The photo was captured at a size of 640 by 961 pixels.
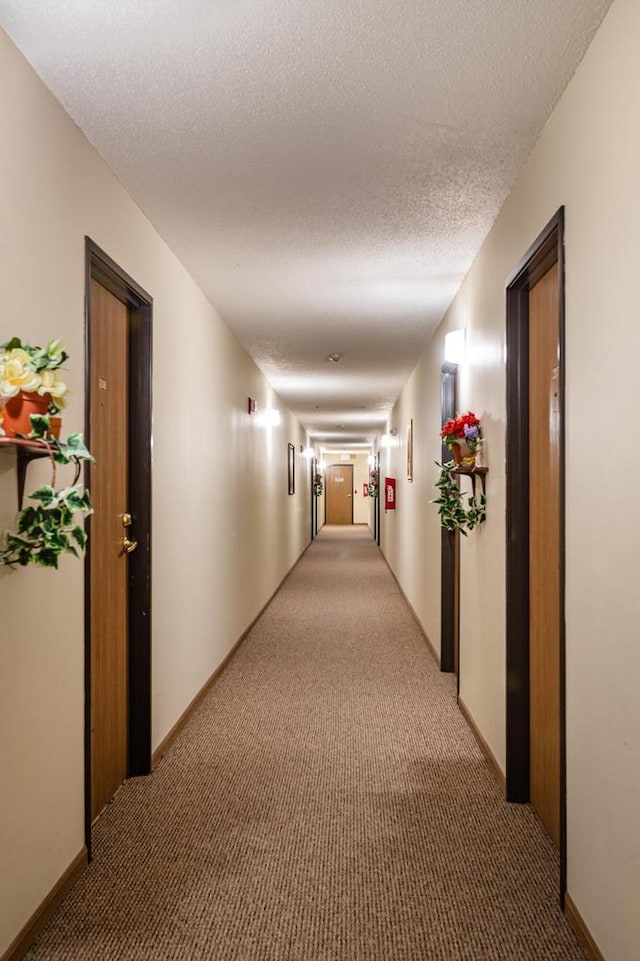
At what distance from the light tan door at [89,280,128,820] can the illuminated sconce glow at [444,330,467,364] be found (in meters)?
1.86

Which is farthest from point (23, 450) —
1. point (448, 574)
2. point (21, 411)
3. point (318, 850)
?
point (448, 574)

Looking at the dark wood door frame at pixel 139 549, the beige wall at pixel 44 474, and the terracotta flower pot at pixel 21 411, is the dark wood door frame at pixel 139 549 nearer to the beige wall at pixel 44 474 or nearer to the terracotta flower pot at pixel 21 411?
the beige wall at pixel 44 474

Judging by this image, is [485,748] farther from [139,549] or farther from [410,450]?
[410,450]

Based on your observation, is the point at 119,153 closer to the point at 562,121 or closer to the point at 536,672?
the point at 562,121

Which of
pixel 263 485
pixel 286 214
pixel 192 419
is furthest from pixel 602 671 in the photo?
pixel 263 485

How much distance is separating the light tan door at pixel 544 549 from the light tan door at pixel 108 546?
1666 mm

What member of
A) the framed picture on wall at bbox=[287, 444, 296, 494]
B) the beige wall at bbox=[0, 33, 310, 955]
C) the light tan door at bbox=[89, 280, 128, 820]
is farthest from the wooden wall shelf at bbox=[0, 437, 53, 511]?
the framed picture on wall at bbox=[287, 444, 296, 494]

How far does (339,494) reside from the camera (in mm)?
22688

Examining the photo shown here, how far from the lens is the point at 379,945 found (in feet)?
6.08

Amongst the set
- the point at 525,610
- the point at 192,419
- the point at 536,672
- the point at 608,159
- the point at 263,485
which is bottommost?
the point at 536,672

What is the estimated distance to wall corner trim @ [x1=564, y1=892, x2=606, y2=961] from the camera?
171 cm

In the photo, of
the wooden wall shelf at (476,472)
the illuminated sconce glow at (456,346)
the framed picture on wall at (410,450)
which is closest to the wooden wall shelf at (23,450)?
the wooden wall shelf at (476,472)

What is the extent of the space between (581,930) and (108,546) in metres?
2.01

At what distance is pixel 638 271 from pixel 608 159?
0.37m
